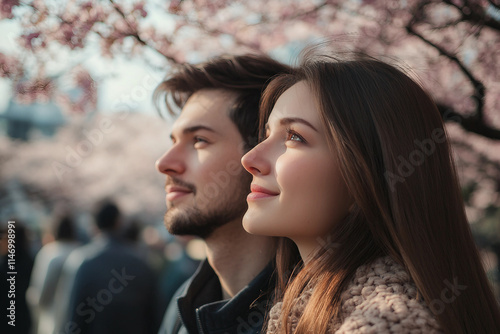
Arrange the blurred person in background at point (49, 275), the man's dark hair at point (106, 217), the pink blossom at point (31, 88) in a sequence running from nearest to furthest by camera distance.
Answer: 1. the pink blossom at point (31, 88)
2. the man's dark hair at point (106, 217)
3. the blurred person in background at point (49, 275)

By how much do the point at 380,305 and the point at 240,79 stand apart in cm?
174

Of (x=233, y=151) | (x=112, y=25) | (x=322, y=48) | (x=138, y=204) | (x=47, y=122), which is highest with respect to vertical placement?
(x=47, y=122)

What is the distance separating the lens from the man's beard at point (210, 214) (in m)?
2.55

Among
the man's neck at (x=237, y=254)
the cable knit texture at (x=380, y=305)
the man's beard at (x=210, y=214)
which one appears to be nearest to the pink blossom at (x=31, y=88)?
the man's beard at (x=210, y=214)

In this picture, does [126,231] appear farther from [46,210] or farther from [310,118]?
[46,210]

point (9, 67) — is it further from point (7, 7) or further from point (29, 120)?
point (29, 120)

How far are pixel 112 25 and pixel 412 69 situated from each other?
184 cm

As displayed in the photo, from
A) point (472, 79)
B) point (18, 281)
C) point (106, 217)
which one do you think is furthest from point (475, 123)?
point (18, 281)

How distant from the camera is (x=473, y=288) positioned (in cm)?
169

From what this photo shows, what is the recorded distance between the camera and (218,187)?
8.45ft

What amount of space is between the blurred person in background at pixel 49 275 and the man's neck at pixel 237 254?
2.70 metres

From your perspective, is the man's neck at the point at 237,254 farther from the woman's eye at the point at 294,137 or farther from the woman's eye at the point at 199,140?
the woman's eye at the point at 294,137

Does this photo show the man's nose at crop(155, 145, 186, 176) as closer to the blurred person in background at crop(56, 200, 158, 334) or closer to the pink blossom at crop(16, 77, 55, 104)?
the pink blossom at crop(16, 77, 55, 104)

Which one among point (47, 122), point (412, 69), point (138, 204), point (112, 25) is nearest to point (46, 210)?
point (138, 204)
